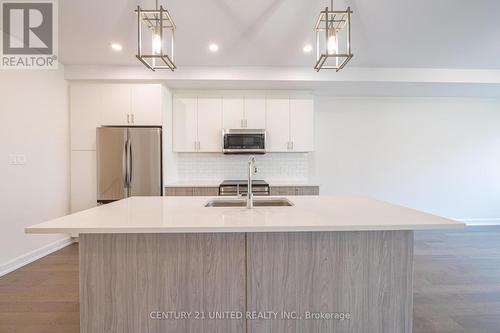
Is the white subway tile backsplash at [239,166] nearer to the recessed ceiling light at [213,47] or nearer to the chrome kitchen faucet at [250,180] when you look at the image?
the recessed ceiling light at [213,47]

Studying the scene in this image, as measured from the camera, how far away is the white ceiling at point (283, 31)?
2533 mm

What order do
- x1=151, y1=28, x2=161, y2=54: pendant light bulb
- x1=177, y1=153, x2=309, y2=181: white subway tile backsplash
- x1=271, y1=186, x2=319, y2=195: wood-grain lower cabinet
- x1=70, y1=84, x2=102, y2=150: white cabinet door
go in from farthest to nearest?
x1=177, y1=153, x2=309, y2=181: white subway tile backsplash
x1=271, y1=186, x2=319, y2=195: wood-grain lower cabinet
x1=70, y1=84, x2=102, y2=150: white cabinet door
x1=151, y1=28, x2=161, y2=54: pendant light bulb

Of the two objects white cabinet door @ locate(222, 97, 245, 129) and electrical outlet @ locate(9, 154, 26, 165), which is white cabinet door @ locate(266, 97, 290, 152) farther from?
electrical outlet @ locate(9, 154, 26, 165)

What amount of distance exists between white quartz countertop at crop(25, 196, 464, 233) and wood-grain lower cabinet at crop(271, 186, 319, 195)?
1805 mm

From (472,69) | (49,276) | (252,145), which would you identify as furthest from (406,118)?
(49,276)

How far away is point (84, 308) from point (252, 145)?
2988mm

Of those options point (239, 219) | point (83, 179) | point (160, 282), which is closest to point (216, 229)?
point (239, 219)

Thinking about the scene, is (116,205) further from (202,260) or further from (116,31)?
(116,31)

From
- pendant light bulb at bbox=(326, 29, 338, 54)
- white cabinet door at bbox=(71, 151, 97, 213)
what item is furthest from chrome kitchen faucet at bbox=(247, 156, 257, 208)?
white cabinet door at bbox=(71, 151, 97, 213)

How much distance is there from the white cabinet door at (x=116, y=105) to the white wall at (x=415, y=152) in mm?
3176

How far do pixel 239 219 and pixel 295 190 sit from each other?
2.47 meters

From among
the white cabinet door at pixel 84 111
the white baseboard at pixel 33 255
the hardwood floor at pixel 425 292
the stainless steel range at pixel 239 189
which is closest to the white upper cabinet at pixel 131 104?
the white cabinet door at pixel 84 111

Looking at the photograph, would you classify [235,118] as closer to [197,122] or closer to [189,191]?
[197,122]

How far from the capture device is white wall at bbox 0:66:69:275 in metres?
2.96
